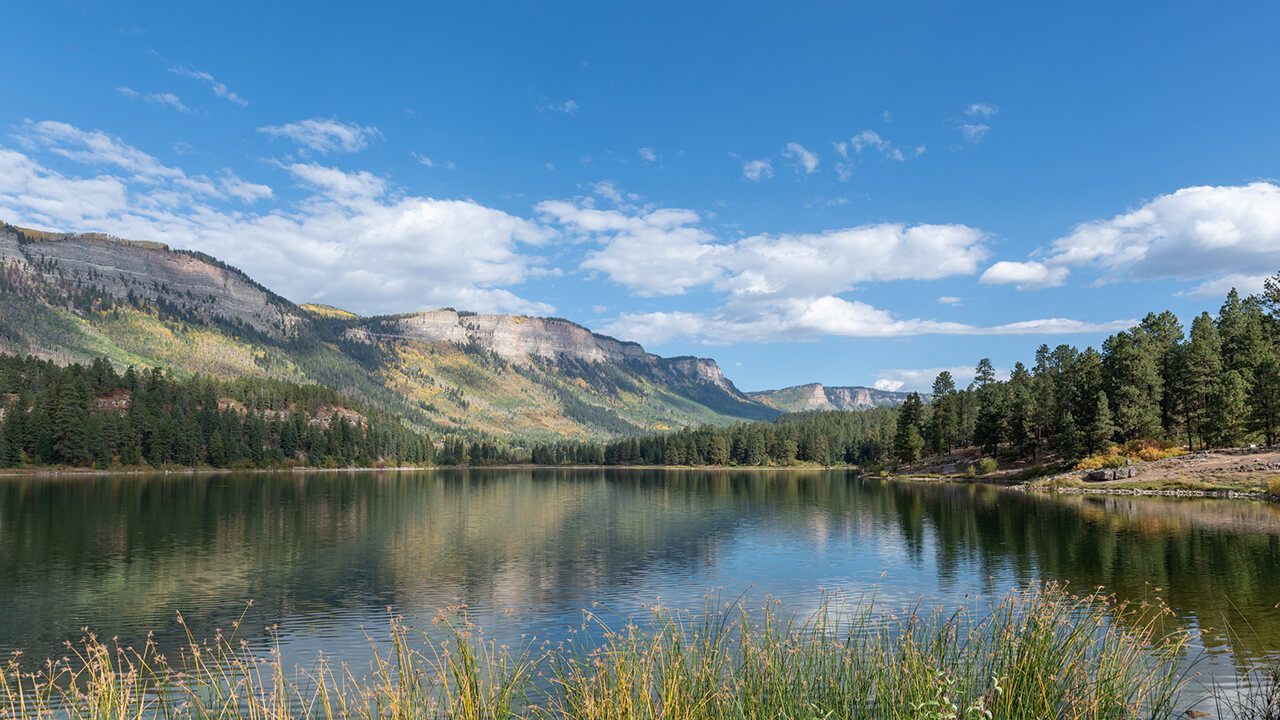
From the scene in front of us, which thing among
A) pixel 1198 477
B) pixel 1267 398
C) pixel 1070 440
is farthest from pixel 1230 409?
pixel 1070 440

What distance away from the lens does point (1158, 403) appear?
115 meters

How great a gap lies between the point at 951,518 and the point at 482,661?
2495 inches

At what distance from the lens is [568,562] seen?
5106cm

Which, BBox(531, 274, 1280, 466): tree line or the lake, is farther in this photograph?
BBox(531, 274, 1280, 466): tree line

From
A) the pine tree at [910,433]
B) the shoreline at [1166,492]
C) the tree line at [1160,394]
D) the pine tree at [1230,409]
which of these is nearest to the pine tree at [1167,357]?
the tree line at [1160,394]

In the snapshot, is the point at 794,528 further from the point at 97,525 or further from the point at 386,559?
the point at 97,525

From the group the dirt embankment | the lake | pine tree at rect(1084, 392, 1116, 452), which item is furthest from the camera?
pine tree at rect(1084, 392, 1116, 452)

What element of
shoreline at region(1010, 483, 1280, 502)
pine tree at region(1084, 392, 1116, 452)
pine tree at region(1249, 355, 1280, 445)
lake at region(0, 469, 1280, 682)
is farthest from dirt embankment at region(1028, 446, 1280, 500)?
lake at region(0, 469, 1280, 682)

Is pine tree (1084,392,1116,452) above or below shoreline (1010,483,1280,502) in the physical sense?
above

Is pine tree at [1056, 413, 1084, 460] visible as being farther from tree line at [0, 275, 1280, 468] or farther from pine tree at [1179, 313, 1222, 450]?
pine tree at [1179, 313, 1222, 450]

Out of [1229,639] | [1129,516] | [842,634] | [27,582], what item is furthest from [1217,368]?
[27,582]

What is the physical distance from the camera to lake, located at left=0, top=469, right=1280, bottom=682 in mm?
33188

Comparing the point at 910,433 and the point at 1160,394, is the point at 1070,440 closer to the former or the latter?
the point at 1160,394

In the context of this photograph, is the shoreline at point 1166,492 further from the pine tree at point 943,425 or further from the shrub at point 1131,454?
the pine tree at point 943,425
